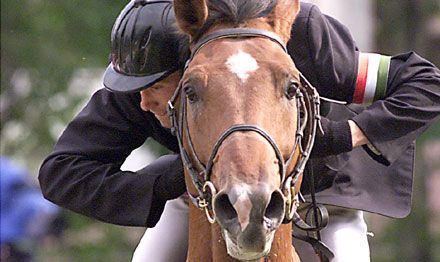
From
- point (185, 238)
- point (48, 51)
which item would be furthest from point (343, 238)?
point (48, 51)

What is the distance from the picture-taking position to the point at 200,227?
5594mm

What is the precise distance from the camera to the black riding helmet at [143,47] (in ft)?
18.9

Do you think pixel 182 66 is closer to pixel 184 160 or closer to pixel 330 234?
pixel 184 160

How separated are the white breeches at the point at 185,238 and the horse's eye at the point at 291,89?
43.9 inches

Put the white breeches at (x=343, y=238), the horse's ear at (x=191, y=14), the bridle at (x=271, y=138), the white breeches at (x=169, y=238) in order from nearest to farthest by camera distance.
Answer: the bridle at (x=271, y=138) < the horse's ear at (x=191, y=14) < the white breeches at (x=343, y=238) < the white breeches at (x=169, y=238)

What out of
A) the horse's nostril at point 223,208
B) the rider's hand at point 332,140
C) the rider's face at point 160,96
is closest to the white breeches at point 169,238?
the rider's face at point 160,96

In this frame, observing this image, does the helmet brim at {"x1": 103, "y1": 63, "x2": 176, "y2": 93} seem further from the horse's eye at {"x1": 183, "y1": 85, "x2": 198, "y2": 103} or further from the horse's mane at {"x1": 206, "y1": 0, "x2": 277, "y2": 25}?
the horse's eye at {"x1": 183, "y1": 85, "x2": 198, "y2": 103}

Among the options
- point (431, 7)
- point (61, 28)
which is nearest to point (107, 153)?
point (61, 28)

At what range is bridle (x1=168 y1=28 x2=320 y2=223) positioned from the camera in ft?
16.9

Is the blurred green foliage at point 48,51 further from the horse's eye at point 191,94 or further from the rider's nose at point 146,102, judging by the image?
the horse's eye at point 191,94

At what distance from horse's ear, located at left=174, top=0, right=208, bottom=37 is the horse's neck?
644 millimetres

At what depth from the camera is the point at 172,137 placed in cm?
614

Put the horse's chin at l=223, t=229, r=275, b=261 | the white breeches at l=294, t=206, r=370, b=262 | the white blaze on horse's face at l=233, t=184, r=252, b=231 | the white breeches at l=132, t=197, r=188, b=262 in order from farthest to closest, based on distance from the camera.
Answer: the white breeches at l=132, t=197, r=188, b=262, the white breeches at l=294, t=206, r=370, b=262, the horse's chin at l=223, t=229, r=275, b=261, the white blaze on horse's face at l=233, t=184, r=252, b=231

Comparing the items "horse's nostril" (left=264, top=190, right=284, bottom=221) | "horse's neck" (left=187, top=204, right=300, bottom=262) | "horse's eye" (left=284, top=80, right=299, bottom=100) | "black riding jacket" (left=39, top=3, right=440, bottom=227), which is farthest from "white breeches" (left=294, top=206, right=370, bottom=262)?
"horse's nostril" (left=264, top=190, right=284, bottom=221)
